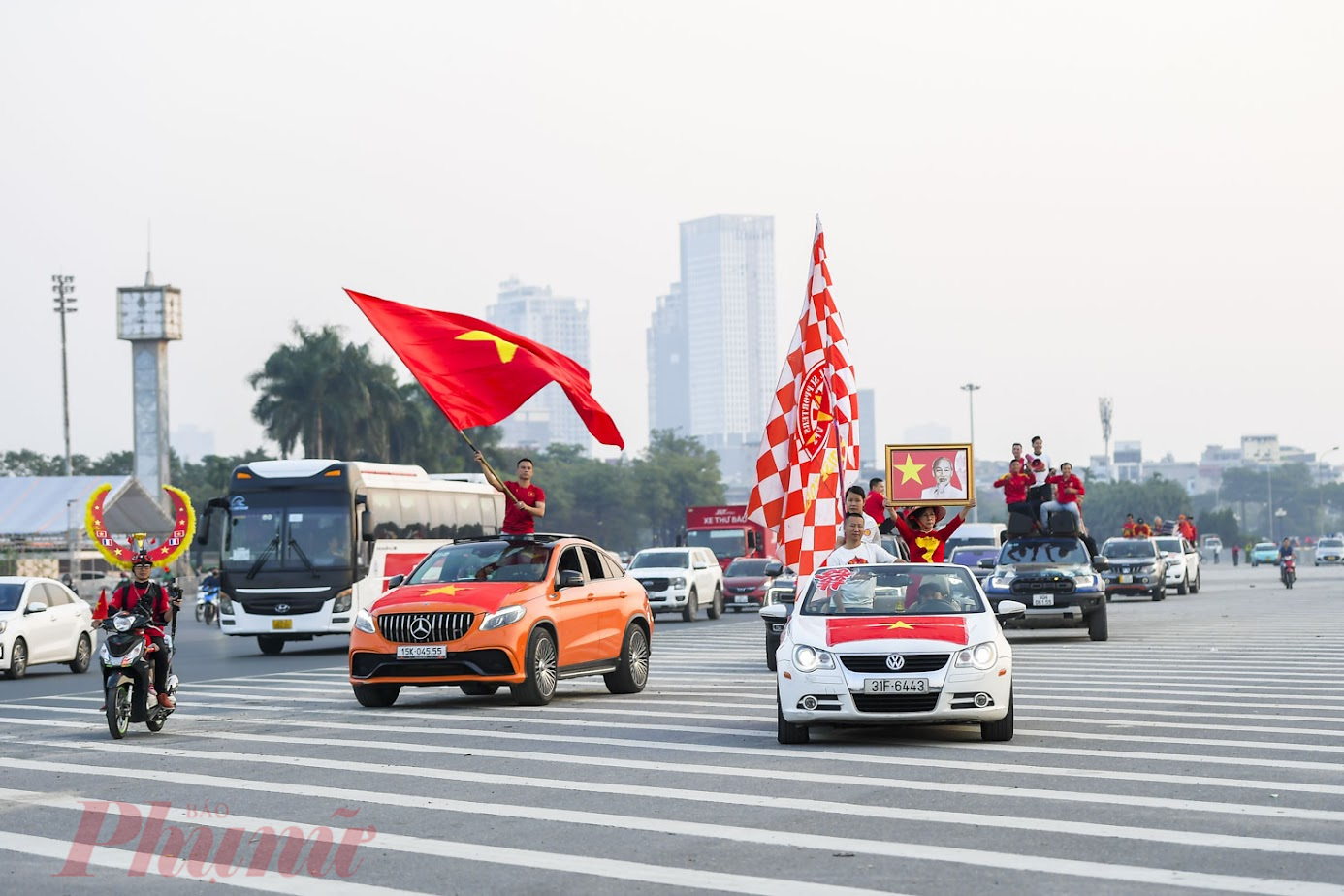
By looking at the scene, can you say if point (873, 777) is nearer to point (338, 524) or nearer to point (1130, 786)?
point (1130, 786)

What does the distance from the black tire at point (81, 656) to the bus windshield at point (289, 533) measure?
4.34m

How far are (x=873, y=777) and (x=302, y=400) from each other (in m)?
79.6

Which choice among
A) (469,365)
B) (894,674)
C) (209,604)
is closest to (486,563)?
(469,365)

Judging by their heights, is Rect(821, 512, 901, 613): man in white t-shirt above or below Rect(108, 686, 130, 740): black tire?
above

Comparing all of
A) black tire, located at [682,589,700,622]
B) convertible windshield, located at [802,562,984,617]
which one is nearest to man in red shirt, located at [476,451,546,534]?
convertible windshield, located at [802,562,984,617]

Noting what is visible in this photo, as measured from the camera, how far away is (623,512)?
13225cm

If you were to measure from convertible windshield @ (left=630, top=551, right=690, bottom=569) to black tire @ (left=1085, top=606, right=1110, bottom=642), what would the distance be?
55.4ft

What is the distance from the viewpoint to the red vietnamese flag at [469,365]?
20.1 metres

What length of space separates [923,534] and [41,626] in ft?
46.1

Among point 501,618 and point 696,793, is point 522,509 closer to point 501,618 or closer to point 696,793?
point 501,618

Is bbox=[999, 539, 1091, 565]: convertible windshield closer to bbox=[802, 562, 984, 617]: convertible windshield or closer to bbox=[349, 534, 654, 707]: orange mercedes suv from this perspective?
bbox=[349, 534, 654, 707]: orange mercedes suv

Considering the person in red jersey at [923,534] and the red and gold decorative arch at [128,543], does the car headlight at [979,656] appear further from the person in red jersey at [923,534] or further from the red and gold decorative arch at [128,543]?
the red and gold decorative arch at [128,543]

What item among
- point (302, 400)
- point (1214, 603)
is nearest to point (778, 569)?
point (1214, 603)

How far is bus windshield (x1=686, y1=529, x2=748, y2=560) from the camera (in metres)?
61.8
